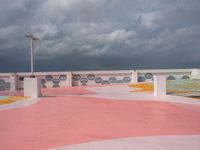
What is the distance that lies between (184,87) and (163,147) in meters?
18.6

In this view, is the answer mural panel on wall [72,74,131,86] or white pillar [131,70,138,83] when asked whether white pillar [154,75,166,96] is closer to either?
white pillar [131,70,138,83]

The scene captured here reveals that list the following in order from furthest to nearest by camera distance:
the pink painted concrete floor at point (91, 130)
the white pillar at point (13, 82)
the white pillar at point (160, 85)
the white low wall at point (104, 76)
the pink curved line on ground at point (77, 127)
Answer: the white low wall at point (104, 76) < the white pillar at point (13, 82) < the white pillar at point (160, 85) < the pink curved line on ground at point (77, 127) < the pink painted concrete floor at point (91, 130)

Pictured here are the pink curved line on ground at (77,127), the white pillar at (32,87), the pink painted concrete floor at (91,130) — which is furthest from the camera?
the white pillar at (32,87)

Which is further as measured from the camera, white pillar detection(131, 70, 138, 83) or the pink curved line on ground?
white pillar detection(131, 70, 138, 83)

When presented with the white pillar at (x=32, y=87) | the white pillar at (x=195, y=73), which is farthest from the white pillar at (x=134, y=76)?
the white pillar at (x=32, y=87)

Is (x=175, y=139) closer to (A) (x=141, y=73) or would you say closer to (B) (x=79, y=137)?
(B) (x=79, y=137)

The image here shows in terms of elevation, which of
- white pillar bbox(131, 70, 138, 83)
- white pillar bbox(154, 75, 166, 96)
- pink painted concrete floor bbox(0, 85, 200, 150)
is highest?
white pillar bbox(131, 70, 138, 83)

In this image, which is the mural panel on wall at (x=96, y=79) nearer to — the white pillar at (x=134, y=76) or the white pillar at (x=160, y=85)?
the white pillar at (x=134, y=76)

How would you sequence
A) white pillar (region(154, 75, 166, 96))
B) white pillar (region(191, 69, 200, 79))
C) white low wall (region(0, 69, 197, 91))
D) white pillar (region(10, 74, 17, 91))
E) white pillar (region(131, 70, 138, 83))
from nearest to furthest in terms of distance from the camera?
white pillar (region(154, 75, 166, 96)) < white pillar (region(10, 74, 17, 91)) < white pillar (region(191, 69, 200, 79)) < white low wall (region(0, 69, 197, 91)) < white pillar (region(131, 70, 138, 83))

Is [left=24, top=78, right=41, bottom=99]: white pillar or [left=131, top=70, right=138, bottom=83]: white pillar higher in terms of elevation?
[left=131, top=70, right=138, bottom=83]: white pillar

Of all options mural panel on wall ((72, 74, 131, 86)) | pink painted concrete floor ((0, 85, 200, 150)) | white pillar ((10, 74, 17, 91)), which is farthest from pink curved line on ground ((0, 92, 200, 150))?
mural panel on wall ((72, 74, 131, 86))

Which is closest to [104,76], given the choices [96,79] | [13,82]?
[96,79]

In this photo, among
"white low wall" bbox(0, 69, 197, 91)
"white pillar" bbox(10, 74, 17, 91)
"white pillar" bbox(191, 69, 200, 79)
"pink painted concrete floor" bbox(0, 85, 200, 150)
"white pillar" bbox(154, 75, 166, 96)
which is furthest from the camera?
"white low wall" bbox(0, 69, 197, 91)

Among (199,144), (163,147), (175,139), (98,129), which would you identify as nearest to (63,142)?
(98,129)
